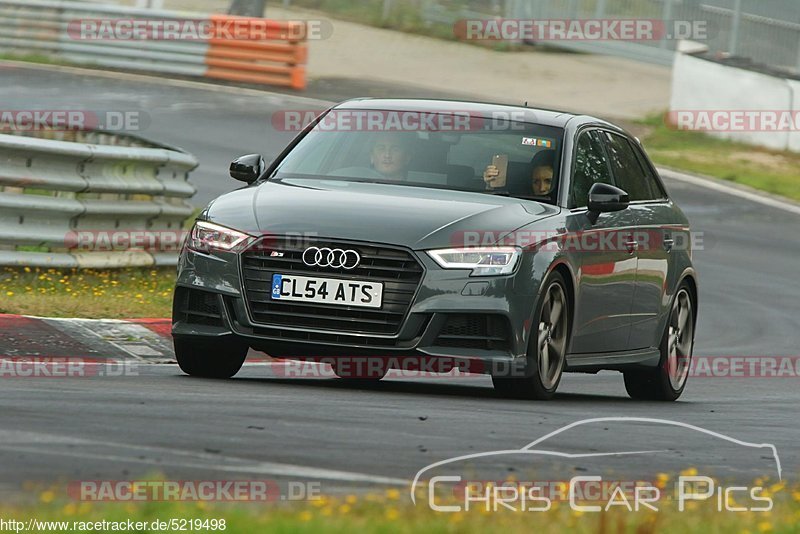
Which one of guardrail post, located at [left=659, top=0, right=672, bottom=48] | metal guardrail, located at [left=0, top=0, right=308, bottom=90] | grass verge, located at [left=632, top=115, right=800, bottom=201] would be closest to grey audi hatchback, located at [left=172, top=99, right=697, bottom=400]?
grass verge, located at [left=632, top=115, right=800, bottom=201]

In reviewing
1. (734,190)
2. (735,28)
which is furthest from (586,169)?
(735,28)

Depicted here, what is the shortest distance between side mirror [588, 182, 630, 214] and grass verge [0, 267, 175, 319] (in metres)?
3.55

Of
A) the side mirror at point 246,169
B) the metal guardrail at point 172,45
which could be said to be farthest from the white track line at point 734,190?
the side mirror at point 246,169

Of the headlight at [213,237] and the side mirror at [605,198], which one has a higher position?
the side mirror at [605,198]

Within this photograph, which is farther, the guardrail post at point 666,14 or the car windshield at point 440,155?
the guardrail post at point 666,14

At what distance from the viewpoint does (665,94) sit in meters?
34.2

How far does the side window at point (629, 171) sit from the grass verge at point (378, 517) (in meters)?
5.44

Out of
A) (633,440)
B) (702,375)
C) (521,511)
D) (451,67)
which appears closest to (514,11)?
(451,67)

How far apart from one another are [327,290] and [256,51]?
21.5 meters

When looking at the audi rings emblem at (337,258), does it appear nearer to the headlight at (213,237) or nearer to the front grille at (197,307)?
the headlight at (213,237)

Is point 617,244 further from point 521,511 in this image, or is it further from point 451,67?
point 451,67

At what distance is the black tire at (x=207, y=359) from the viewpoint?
32.0ft

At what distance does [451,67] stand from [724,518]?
29815 millimetres

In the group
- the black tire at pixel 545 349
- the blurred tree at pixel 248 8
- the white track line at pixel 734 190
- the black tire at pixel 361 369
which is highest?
the black tire at pixel 545 349
